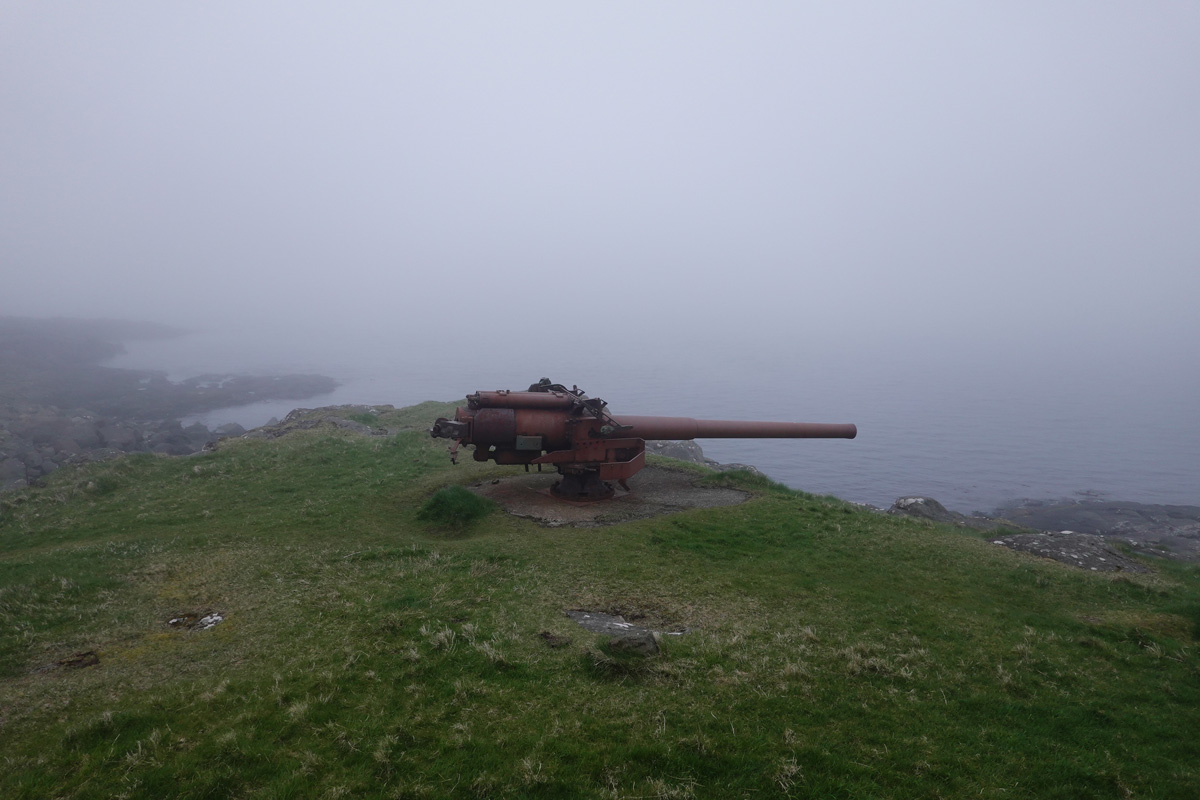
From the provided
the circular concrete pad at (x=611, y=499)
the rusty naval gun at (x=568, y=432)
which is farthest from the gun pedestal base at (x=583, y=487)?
the circular concrete pad at (x=611, y=499)

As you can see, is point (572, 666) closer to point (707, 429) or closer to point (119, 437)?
point (707, 429)

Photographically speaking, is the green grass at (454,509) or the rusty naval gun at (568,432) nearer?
the green grass at (454,509)

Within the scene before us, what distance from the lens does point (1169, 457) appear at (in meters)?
52.4

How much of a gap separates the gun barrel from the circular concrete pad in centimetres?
151

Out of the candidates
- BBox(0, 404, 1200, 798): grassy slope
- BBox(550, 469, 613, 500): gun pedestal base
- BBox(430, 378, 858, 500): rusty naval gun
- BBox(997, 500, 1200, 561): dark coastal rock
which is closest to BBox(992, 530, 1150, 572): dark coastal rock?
BBox(0, 404, 1200, 798): grassy slope

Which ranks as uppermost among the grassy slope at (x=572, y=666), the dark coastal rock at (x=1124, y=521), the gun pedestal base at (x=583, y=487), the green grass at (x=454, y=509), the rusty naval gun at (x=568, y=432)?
the rusty naval gun at (x=568, y=432)

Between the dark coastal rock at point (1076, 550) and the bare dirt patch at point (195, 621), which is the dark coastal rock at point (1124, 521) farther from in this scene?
the bare dirt patch at point (195, 621)

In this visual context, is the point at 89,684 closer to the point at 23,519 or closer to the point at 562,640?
the point at 562,640

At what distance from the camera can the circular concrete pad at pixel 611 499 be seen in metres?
12.6

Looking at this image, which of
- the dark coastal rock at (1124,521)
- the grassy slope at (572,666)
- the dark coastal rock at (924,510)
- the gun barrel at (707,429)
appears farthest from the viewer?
the dark coastal rock at (1124,521)

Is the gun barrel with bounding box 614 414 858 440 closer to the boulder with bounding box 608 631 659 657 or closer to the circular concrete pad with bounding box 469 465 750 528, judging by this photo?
the circular concrete pad with bounding box 469 465 750 528

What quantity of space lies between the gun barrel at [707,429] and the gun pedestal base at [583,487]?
1318 mm

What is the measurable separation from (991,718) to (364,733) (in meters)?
6.25

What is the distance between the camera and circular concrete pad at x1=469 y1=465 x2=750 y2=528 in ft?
41.4
